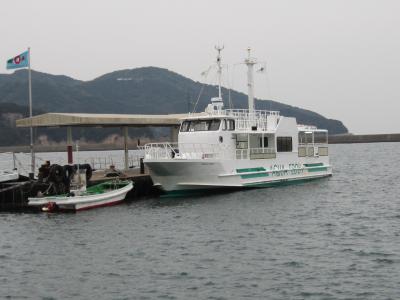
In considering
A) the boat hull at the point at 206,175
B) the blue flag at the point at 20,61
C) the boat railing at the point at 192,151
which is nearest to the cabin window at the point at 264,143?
the boat hull at the point at 206,175

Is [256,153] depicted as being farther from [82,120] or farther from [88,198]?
[88,198]

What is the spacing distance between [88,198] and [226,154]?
32.2 feet

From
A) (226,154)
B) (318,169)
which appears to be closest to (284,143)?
(318,169)

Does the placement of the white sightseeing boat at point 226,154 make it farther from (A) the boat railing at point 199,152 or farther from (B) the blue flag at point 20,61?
(B) the blue flag at point 20,61

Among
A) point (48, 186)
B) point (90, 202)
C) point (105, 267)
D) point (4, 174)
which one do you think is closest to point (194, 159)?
point (90, 202)

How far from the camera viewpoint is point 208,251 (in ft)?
70.8

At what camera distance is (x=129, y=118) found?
135ft

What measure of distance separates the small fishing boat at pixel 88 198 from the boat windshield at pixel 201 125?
5657 mm

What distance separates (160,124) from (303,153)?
1169cm

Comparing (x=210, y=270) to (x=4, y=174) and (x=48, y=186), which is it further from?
(x=4, y=174)

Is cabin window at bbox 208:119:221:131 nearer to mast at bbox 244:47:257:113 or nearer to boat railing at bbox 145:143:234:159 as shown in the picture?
boat railing at bbox 145:143:234:159

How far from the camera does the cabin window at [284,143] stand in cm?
4131

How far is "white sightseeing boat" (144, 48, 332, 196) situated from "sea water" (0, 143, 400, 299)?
6.55 ft

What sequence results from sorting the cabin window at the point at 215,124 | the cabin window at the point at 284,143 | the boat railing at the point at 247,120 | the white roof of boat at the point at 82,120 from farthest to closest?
the cabin window at the point at 284,143 < the boat railing at the point at 247,120 < the cabin window at the point at 215,124 < the white roof of boat at the point at 82,120
